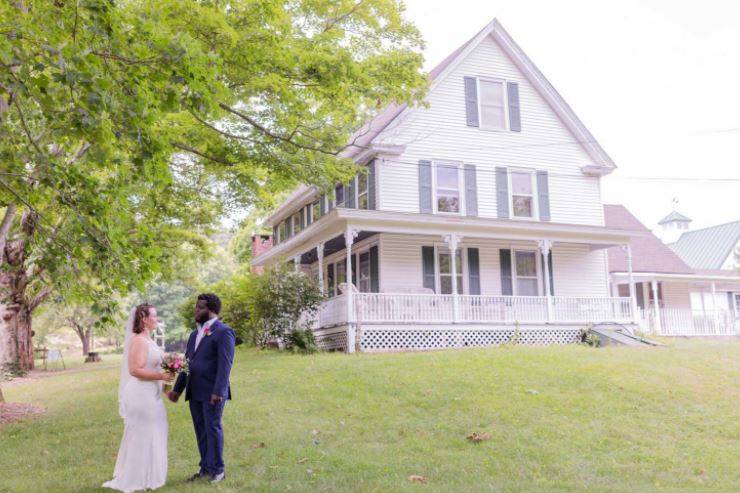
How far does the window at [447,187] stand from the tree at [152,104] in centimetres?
361

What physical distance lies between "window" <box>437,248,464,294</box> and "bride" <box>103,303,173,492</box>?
15.4 metres

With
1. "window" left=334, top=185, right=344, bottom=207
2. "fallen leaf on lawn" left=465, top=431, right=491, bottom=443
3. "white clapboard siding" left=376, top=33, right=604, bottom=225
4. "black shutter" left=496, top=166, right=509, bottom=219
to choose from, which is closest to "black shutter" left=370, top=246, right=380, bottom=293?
"white clapboard siding" left=376, top=33, right=604, bottom=225

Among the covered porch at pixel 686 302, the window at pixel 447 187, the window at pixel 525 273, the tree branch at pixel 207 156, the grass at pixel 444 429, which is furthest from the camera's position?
the covered porch at pixel 686 302

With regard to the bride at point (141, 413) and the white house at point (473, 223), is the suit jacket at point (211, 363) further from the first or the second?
the white house at point (473, 223)

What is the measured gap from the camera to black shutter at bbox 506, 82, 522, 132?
2300cm

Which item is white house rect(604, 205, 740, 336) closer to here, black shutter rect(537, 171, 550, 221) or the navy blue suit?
black shutter rect(537, 171, 550, 221)

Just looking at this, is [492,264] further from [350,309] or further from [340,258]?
[350,309]

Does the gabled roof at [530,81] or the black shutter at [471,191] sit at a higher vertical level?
the gabled roof at [530,81]

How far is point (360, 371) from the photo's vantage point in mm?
13680

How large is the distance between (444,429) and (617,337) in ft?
40.9

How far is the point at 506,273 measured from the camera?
22.3 metres

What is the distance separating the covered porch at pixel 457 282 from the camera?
18984mm

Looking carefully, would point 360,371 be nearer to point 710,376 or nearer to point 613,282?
point 710,376

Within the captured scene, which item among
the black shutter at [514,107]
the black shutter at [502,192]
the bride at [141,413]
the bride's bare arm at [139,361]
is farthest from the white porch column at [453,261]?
the bride's bare arm at [139,361]
